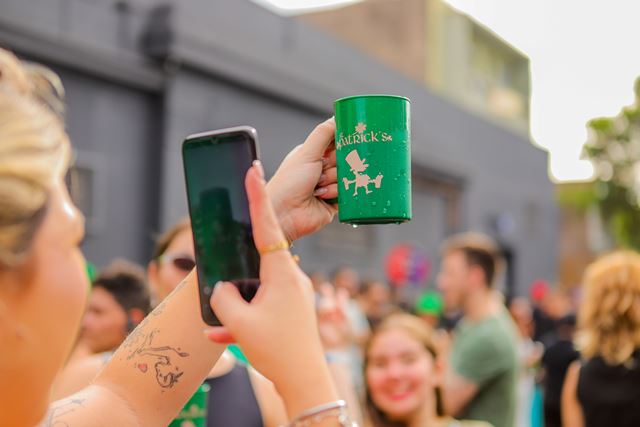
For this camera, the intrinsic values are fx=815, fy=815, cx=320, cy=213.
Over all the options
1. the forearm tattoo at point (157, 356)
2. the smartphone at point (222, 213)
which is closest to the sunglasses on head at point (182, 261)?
the forearm tattoo at point (157, 356)

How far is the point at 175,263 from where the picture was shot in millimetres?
3102

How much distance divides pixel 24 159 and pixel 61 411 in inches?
26.5

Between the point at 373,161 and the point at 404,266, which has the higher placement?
the point at 404,266

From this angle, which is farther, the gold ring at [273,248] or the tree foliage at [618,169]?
the tree foliage at [618,169]

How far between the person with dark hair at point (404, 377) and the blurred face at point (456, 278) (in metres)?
1.34

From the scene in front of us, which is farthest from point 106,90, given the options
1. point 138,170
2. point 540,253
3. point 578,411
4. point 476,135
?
point 540,253

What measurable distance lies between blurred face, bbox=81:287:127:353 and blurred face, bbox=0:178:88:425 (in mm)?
2795

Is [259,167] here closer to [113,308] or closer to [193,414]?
A: [193,414]

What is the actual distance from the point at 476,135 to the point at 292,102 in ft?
30.4

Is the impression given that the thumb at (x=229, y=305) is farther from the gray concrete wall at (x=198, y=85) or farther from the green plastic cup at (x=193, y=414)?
the gray concrete wall at (x=198, y=85)

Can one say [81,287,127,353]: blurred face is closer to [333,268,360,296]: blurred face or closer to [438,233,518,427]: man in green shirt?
[438,233,518,427]: man in green shirt

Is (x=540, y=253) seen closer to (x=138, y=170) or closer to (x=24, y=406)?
(x=138, y=170)

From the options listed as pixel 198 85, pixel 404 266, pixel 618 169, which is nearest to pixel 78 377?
pixel 198 85

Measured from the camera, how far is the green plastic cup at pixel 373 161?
1.49 m
